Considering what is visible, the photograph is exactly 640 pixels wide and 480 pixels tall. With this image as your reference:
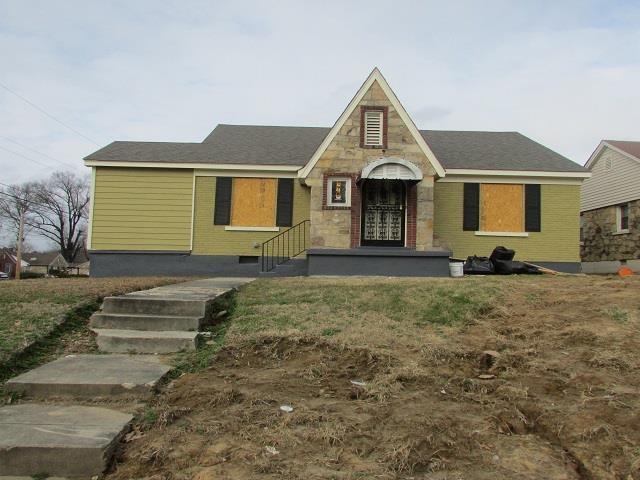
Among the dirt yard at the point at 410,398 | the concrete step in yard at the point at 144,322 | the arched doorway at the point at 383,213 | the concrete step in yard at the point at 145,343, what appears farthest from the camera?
the arched doorway at the point at 383,213

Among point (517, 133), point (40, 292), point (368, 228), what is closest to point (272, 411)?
point (40, 292)

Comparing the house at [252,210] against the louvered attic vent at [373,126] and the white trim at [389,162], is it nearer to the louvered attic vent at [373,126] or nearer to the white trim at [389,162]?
the louvered attic vent at [373,126]

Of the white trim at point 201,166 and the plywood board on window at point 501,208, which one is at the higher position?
the white trim at point 201,166

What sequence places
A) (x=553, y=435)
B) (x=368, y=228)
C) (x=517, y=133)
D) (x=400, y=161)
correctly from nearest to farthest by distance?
(x=553, y=435)
(x=400, y=161)
(x=368, y=228)
(x=517, y=133)

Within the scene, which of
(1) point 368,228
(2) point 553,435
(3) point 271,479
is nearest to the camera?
(3) point 271,479

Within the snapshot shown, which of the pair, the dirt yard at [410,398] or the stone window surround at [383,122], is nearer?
the dirt yard at [410,398]

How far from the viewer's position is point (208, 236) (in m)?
15.0

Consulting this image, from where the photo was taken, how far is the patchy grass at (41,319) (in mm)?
4887

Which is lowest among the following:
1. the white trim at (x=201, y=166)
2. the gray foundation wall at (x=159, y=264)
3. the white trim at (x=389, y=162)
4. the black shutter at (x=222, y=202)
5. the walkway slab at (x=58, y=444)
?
the walkway slab at (x=58, y=444)

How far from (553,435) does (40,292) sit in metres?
7.33

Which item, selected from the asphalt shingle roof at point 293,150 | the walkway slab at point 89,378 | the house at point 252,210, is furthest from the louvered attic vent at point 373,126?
the walkway slab at point 89,378

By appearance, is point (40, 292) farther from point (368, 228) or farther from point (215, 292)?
A: point (368, 228)

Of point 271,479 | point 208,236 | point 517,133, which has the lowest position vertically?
point 271,479

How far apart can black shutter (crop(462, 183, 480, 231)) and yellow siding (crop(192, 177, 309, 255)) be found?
4910mm
